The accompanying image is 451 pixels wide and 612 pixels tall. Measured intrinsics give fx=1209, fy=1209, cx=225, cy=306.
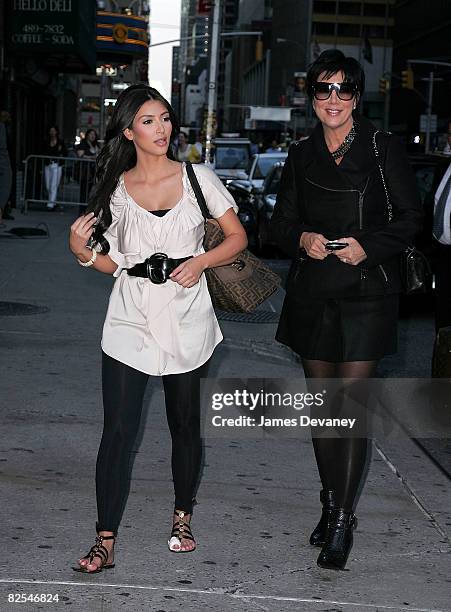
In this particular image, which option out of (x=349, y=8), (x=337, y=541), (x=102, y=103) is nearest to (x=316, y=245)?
(x=337, y=541)

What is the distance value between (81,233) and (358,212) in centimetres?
110

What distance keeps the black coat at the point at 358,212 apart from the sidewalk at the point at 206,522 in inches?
44.5

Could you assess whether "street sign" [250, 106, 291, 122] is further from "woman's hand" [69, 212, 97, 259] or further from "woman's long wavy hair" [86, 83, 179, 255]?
"woman's hand" [69, 212, 97, 259]

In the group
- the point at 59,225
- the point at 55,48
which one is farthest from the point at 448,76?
the point at 59,225

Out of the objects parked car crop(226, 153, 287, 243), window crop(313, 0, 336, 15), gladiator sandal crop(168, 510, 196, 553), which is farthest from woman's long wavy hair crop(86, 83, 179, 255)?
window crop(313, 0, 336, 15)

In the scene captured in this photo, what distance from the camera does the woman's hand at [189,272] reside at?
15.1 feet

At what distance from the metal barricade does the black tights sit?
68.9ft

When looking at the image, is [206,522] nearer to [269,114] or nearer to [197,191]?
[197,191]

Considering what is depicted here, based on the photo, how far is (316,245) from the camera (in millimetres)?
4723

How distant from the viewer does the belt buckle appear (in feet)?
15.1

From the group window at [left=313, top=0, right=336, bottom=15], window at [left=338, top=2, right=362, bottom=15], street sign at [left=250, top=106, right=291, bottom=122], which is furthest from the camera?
window at [left=338, top=2, right=362, bottom=15]

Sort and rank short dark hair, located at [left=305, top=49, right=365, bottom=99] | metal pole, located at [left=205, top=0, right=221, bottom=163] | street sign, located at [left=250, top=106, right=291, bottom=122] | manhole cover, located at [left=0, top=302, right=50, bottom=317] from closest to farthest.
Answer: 1. short dark hair, located at [left=305, top=49, right=365, bottom=99]
2. manhole cover, located at [left=0, top=302, right=50, bottom=317]
3. metal pole, located at [left=205, top=0, right=221, bottom=163]
4. street sign, located at [left=250, top=106, right=291, bottom=122]

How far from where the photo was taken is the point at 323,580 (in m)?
4.71

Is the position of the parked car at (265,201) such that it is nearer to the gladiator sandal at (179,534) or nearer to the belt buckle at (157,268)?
the gladiator sandal at (179,534)
